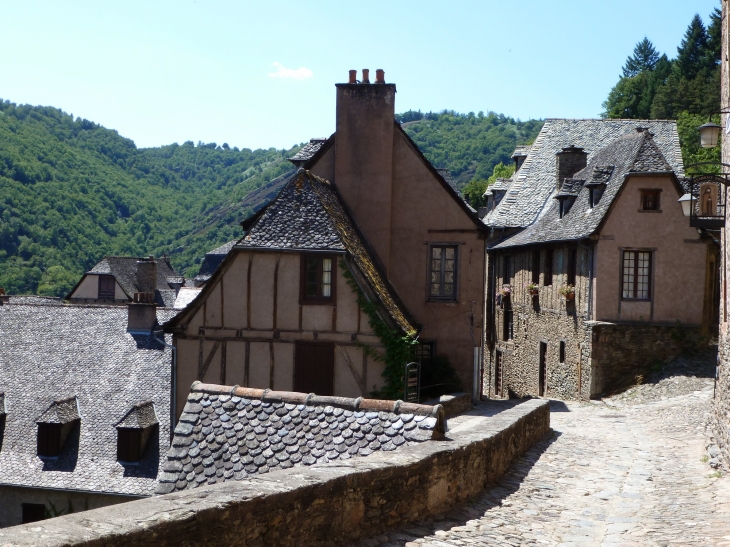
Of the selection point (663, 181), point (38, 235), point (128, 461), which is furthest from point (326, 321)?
point (38, 235)

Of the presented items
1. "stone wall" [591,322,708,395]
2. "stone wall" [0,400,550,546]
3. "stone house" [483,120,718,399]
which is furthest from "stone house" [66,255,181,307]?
"stone wall" [0,400,550,546]

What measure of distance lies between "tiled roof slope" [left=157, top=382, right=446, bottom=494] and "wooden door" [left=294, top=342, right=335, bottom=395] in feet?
24.6

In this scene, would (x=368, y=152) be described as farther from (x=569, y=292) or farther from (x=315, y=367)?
(x=569, y=292)

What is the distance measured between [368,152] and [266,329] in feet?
16.0

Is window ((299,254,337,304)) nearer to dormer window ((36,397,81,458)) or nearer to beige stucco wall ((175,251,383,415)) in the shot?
beige stucco wall ((175,251,383,415))

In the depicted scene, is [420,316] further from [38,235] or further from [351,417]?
[38,235]

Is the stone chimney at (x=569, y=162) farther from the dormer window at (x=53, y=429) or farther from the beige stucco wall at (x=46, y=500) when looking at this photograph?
the beige stucco wall at (x=46, y=500)

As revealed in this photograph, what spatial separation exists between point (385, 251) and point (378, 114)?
3.00 m

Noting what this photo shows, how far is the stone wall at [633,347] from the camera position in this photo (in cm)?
2223

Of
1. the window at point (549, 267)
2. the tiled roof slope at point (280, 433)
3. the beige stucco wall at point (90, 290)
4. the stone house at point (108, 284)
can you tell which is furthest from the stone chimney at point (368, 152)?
the beige stucco wall at point (90, 290)

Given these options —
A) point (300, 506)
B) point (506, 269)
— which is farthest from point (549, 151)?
point (300, 506)

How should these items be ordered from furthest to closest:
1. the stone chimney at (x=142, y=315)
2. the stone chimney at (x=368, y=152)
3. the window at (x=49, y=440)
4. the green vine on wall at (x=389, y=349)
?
the stone chimney at (x=142, y=315)
the window at (x=49, y=440)
the stone chimney at (x=368, y=152)
the green vine on wall at (x=389, y=349)

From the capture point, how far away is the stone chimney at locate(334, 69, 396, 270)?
18.2 metres

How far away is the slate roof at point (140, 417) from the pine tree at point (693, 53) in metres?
54.0
